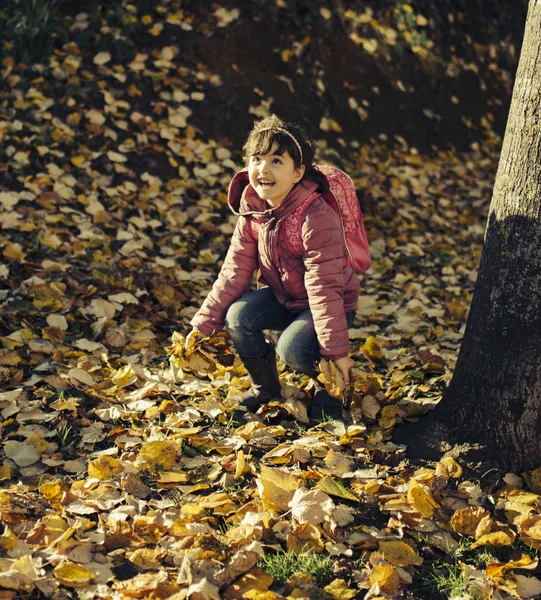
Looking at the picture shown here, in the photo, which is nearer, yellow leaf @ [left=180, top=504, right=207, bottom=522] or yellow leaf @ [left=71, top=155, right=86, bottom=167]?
yellow leaf @ [left=180, top=504, right=207, bottom=522]

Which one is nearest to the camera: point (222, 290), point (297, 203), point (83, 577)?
point (83, 577)

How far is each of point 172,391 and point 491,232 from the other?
1.57m


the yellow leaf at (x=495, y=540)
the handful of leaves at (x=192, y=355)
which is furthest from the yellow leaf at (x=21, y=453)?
the yellow leaf at (x=495, y=540)

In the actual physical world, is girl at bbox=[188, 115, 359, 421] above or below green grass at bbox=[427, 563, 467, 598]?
above

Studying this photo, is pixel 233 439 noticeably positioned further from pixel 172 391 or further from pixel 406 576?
pixel 406 576

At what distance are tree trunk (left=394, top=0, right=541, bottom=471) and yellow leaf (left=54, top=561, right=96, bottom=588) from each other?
51.7 inches

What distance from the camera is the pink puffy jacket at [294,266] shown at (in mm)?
2801

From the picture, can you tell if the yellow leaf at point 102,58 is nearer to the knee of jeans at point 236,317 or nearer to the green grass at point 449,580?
the knee of jeans at point 236,317

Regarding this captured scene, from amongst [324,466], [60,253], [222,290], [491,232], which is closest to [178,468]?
[324,466]

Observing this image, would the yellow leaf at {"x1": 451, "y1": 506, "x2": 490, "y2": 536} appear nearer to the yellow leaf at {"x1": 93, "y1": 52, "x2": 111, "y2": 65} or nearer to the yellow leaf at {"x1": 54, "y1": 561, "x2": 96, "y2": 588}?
the yellow leaf at {"x1": 54, "y1": 561, "x2": 96, "y2": 588}

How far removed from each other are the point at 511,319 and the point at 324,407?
0.90m

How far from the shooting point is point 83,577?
Result: 6.77 ft

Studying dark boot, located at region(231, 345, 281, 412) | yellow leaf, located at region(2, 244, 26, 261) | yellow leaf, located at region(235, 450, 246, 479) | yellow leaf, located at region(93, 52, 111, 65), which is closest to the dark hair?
dark boot, located at region(231, 345, 281, 412)

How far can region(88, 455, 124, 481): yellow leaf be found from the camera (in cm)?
256
